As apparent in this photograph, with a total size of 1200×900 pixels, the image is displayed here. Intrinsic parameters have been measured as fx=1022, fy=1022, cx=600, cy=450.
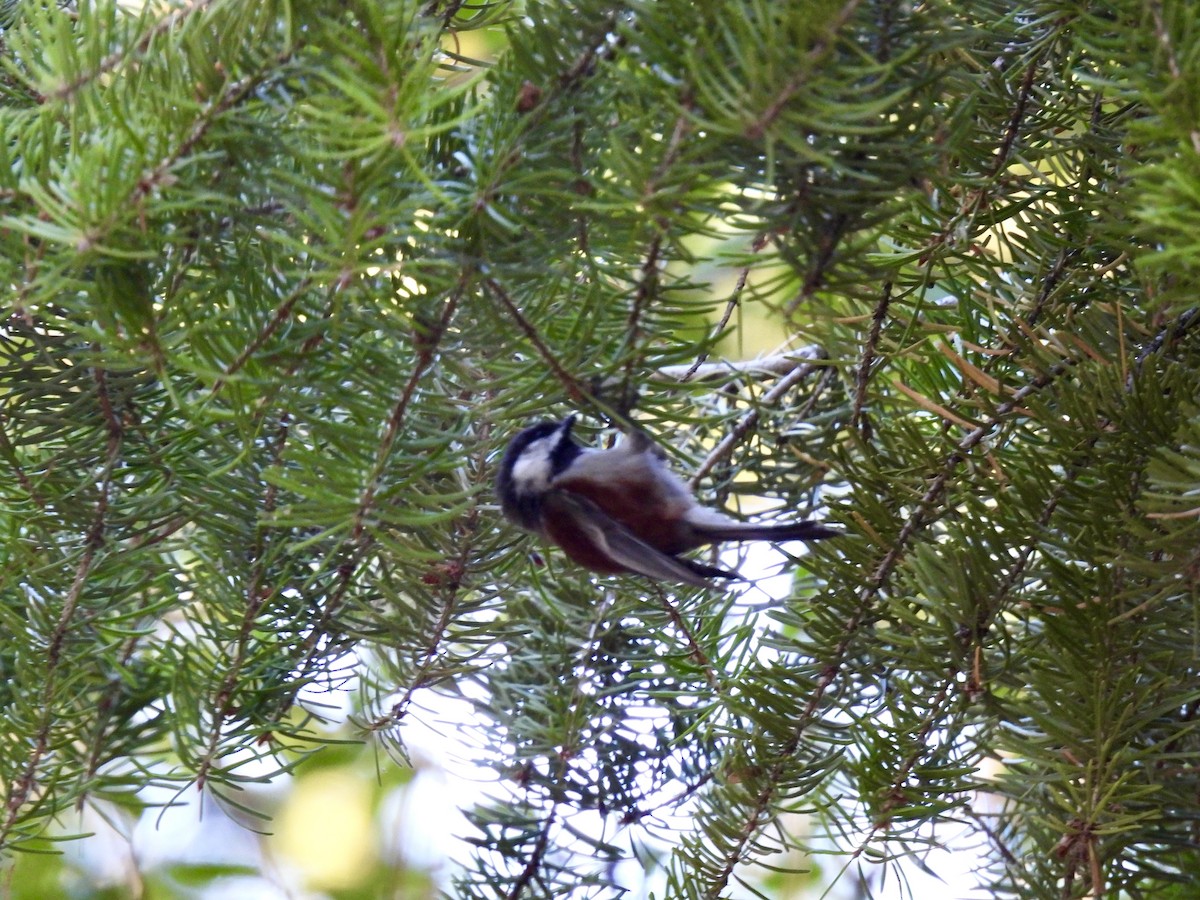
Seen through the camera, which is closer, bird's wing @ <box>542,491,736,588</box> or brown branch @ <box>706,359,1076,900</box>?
brown branch @ <box>706,359,1076,900</box>

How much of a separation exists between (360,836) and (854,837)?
47.0 inches

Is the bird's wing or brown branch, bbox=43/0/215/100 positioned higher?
brown branch, bbox=43/0/215/100

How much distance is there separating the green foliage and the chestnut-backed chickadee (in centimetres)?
3

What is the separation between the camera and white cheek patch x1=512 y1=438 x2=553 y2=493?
0.89 metres

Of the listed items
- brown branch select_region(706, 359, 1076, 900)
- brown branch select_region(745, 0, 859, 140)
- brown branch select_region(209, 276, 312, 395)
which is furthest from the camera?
brown branch select_region(706, 359, 1076, 900)

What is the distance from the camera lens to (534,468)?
3.06 feet

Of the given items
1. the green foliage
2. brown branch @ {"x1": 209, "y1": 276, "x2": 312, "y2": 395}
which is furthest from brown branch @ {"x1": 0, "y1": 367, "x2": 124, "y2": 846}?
brown branch @ {"x1": 209, "y1": 276, "x2": 312, "y2": 395}

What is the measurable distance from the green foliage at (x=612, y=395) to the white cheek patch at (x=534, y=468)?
0.07 metres

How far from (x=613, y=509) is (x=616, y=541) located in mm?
141

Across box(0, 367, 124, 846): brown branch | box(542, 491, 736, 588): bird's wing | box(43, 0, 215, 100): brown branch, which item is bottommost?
box(0, 367, 124, 846): brown branch

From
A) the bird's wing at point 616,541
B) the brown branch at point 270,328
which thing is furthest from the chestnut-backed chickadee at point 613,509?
the brown branch at point 270,328

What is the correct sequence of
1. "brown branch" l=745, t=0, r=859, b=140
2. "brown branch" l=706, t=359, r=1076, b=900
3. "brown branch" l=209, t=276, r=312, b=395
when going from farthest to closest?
"brown branch" l=706, t=359, r=1076, b=900 < "brown branch" l=209, t=276, r=312, b=395 < "brown branch" l=745, t=0, r=859, b=140

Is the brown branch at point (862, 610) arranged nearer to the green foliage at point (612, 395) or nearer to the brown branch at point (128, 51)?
the green foliage at point (612, 395)

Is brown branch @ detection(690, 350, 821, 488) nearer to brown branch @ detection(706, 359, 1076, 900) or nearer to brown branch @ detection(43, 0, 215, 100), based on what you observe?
brown branch @ detection(706, 359, 1076, 900)
